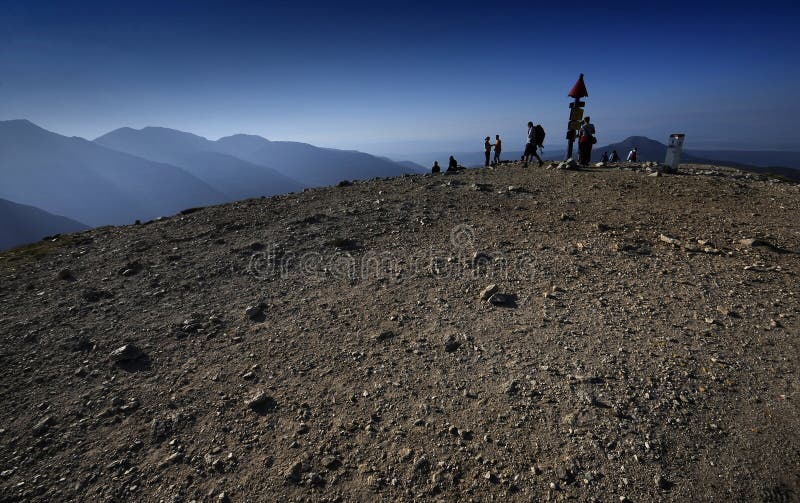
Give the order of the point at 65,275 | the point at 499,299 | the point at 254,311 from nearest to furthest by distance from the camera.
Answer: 1. the point at 499,299
2. the point at 254,311
3. the point at 65,275

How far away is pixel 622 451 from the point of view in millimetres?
4664

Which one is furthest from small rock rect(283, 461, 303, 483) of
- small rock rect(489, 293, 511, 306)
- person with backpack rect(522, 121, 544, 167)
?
person with backpack rect(522, 121, 544, 167)

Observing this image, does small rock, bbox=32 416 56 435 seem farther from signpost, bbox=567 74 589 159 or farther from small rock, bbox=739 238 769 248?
signpost, bbox=567 74 589 159

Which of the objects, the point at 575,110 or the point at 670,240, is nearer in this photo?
the point at 670,240

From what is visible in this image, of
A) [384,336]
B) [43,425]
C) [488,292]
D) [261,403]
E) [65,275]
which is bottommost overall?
[43,425]

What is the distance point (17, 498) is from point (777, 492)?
32.9ft

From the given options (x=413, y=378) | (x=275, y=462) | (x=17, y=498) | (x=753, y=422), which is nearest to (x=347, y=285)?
(x=413, y=378)

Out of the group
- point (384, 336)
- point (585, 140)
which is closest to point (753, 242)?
point (384, 336)

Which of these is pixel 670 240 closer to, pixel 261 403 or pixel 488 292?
pixel 488 292

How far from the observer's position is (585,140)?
Result: 19484 mm

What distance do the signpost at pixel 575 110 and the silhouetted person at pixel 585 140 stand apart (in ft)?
4.01

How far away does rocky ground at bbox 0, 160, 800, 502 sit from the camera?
468cm

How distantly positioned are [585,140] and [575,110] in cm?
334

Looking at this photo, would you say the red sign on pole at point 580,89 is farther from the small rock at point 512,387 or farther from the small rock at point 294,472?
the small rock at point 294,472
